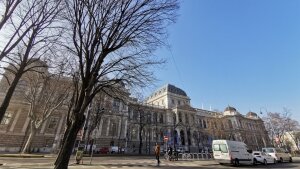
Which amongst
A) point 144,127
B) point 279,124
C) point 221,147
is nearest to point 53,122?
point 144,127

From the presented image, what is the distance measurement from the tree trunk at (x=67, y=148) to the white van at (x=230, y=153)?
14459 millimetres

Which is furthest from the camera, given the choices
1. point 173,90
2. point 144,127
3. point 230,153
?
point 173,90

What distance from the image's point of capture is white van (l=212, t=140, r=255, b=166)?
59.7 ft

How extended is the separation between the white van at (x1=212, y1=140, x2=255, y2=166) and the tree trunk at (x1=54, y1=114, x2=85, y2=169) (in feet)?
47.4

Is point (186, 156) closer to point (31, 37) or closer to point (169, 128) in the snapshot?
point (31, 37)

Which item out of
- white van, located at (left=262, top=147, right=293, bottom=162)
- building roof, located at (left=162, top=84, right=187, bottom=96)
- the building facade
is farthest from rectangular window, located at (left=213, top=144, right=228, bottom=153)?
building roof, located at (left=162, top=84, right=187, bottom=96)

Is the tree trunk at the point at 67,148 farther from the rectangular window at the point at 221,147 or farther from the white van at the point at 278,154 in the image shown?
the white van at the point at 278,154

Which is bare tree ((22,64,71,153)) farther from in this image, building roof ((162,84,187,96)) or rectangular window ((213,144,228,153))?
building roof ((162,84,187,96))

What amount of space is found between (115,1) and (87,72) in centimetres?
426

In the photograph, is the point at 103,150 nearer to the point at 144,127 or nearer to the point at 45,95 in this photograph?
the point at 144,127

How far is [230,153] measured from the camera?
715 inches

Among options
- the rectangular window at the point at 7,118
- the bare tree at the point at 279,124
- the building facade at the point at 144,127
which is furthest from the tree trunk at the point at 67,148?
the bare tree at the point at 279,124

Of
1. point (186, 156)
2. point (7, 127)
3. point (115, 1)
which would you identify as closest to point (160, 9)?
point (115, 1)

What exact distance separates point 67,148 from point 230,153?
15.0m
